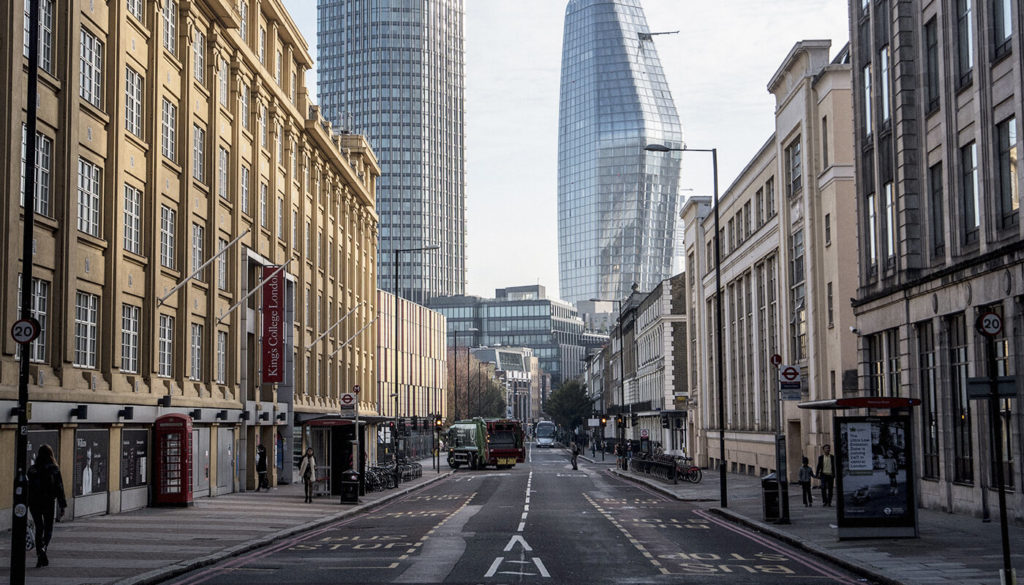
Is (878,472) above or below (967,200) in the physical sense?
below

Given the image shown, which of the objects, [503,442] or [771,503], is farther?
[503,442]

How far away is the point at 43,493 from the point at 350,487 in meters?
18.1

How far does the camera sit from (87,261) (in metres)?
32.0

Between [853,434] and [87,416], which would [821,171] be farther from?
[87,416]

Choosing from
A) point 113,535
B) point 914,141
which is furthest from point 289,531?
point 914,141

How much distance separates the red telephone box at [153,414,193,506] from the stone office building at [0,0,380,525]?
20.2 inches

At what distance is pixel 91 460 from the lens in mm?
31422

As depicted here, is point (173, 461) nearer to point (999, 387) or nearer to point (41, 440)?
point (41, 440)

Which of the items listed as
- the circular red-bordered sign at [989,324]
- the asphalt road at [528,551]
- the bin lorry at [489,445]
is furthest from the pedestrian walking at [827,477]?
the bin lorry at [489,445]

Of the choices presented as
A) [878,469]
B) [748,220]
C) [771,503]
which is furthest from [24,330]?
[748,220]

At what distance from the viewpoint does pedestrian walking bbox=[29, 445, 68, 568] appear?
19.0 meters

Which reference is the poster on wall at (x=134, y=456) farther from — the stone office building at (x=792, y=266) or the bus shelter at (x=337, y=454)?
the stone office building at (x=792, y=266)

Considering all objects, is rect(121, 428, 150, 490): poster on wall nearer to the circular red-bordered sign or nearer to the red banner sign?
the red banner sign

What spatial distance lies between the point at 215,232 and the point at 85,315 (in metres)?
11.6
